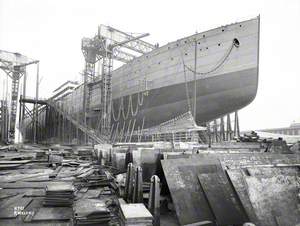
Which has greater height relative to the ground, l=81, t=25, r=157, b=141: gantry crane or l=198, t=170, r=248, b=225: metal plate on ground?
l=81, t=25, r=157, b=141: gantry crane

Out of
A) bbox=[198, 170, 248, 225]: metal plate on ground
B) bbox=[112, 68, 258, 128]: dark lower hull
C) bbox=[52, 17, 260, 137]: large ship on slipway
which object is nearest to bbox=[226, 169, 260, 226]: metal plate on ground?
bbox=[198, 170, 248, 225]: metal plate on ground

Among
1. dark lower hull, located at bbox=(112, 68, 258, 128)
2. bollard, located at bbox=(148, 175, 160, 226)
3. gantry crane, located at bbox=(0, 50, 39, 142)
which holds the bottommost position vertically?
bollard, located at bbox=(148, 175, 160, 226)

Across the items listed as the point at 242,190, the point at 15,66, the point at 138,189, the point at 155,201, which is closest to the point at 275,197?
the point at 242,190

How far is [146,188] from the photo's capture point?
15.1 feet

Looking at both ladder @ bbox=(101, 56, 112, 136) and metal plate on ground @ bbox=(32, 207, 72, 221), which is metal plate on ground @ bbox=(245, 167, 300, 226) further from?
ladder @ bbox=(101, 56, 112, 136)

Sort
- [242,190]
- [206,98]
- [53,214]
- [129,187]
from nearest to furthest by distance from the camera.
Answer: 1. [242,190]
2. [53,214]
3. [129,187]
4. [206,98]

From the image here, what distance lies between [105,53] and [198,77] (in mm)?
12013

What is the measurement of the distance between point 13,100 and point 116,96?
1793 cm

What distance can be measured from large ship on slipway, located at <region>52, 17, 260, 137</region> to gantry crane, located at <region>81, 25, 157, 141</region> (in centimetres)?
256

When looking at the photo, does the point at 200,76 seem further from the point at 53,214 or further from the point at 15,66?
the point at 15,66

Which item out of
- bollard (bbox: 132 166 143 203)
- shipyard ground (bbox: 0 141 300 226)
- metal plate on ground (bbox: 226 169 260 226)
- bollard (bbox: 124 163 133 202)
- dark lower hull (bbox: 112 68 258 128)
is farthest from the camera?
dark lower hull (bbox: 112 68 258 128)

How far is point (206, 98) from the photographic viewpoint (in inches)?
599

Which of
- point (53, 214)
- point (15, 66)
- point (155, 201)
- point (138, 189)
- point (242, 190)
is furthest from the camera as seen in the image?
point (15, 66)

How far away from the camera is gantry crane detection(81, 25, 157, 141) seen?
2120cm
